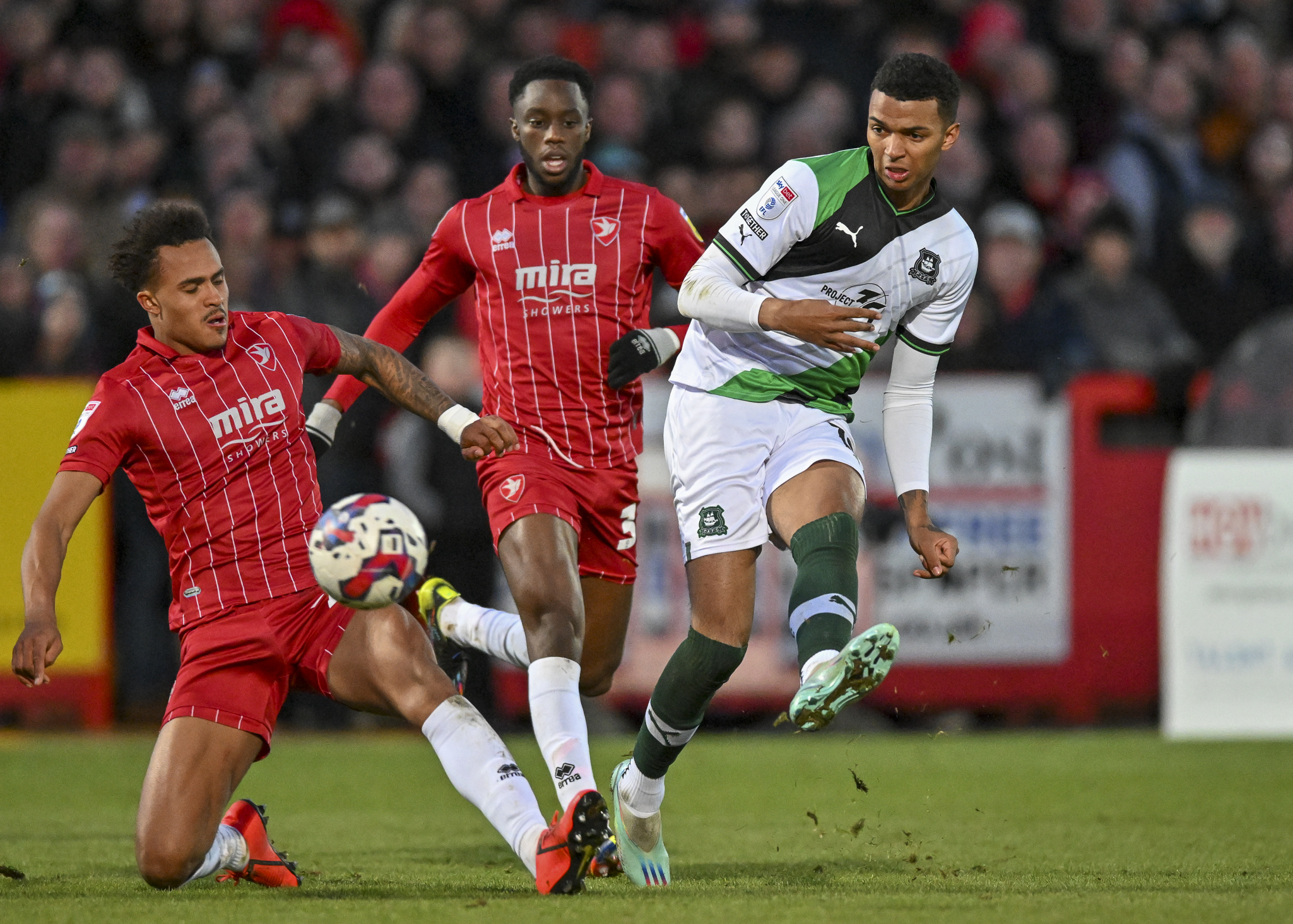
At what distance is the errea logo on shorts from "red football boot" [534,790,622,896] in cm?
155

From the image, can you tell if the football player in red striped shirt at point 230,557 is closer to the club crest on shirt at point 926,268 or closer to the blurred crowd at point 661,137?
the club crest on shirt at point 926,268

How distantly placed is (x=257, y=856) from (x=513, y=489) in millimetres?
1400

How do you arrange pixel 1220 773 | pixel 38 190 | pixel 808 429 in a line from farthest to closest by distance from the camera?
pixel 38 190 → pixel 1220 773 → pixel 808 429

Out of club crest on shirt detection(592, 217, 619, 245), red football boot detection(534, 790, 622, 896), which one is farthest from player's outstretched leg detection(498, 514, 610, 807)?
club crest on shirt detection(592, 217, 619, 245)

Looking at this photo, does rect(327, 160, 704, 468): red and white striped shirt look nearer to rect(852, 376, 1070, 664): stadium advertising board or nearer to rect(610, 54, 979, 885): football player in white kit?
rect(610, 54, 979, 885): football player in white kit

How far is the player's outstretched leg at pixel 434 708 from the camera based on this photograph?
4629 mm

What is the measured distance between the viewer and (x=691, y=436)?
5234 mm

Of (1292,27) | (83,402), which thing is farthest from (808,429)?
(1292,27)

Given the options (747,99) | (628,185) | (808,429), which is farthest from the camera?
(747,99)

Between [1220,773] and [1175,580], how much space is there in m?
1.68

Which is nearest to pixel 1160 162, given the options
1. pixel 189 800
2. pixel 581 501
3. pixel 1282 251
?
pixel 1282 251

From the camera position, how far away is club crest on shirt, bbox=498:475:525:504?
5.46 m

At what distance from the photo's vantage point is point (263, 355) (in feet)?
16.9

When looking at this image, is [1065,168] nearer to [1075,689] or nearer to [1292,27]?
[1292,27]
